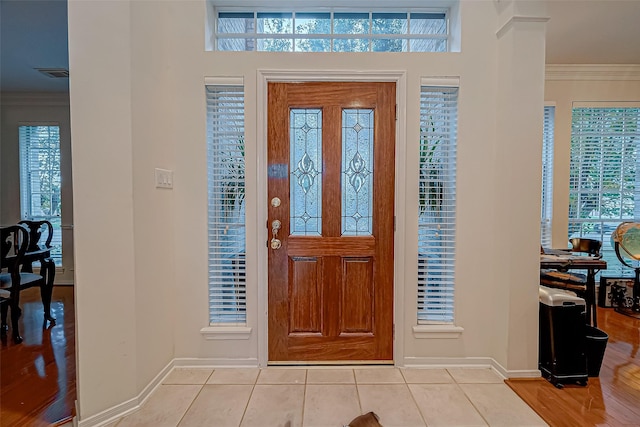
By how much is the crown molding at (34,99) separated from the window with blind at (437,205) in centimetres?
513

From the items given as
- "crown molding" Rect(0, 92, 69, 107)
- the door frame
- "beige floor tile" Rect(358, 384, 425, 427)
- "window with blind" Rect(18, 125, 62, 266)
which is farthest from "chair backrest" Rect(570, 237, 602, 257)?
"crown molding" Rect(0, 92, 69, 107)

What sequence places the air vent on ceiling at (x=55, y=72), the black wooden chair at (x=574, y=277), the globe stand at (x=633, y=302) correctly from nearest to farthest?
the black wooden chair at (x=574, y=277) < the globe stand at (x=633, y=302) < the air vent on ceiling at (x=55, y=72)

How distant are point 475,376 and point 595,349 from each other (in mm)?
825

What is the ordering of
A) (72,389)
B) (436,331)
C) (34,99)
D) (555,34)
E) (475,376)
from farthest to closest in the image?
(34,99), (555,34), (436,331), (475,376), (72,389)

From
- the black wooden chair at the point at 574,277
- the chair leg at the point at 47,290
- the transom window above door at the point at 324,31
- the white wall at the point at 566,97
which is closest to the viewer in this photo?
the transom window above door at the point at 324,31

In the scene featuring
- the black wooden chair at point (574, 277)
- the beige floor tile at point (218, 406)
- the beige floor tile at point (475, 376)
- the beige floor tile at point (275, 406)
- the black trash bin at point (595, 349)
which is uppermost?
the black wooden chair at point (574, 277)

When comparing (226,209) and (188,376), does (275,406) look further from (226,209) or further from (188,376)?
(226,209)

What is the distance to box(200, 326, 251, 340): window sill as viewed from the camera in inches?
90.3

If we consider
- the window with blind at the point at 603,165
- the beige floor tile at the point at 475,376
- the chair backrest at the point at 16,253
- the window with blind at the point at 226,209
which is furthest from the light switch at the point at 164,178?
the window with blind at the point at 603,165

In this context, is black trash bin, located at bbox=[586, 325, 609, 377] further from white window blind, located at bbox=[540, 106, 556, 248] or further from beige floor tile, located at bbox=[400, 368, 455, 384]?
white window blind, located at bbox=[540, 106, 556, 248]

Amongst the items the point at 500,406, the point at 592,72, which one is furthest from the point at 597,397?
the point at 592,72

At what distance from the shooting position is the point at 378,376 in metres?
2.21

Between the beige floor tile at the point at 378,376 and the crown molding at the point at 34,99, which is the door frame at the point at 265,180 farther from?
the crown molding at the point at 34,99

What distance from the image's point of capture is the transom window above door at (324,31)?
2.39 metres
